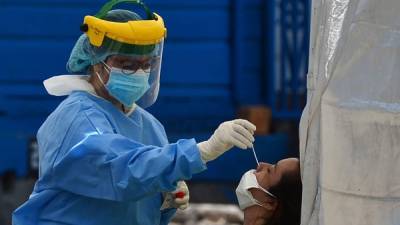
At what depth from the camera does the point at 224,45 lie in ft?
22.0

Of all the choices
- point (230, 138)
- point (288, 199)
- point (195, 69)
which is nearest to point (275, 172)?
point (288, 199)

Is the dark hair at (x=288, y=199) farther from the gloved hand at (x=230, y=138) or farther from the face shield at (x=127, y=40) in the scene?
the face shield at (x=127, y=40)

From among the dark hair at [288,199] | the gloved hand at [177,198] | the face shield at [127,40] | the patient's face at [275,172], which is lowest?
the gloved hand at [177,198]

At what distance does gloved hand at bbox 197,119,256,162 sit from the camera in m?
2.75

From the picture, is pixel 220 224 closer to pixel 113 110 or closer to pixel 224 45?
pixel 224 45

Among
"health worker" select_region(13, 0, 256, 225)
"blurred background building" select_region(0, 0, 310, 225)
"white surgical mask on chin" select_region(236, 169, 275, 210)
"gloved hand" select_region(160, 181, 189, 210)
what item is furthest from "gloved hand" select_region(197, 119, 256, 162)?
"blurred background building" select_region(0, 0, 310, 225)

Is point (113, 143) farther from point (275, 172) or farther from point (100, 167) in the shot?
point (275, 172)

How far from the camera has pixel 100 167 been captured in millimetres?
2852

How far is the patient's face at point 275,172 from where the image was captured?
9.32 feet

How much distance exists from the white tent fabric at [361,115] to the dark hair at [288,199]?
40 cm

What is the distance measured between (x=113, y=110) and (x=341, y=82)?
984 mm

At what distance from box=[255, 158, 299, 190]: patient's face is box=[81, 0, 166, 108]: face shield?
526 mm

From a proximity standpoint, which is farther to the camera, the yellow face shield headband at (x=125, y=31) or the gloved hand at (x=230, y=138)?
the yellow face shield headband at (x=125, y=31)

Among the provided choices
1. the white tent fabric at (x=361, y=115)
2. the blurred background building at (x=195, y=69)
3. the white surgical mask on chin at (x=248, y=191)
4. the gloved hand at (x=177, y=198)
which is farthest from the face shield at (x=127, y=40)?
the blurred background building at (x=195, y=69)
